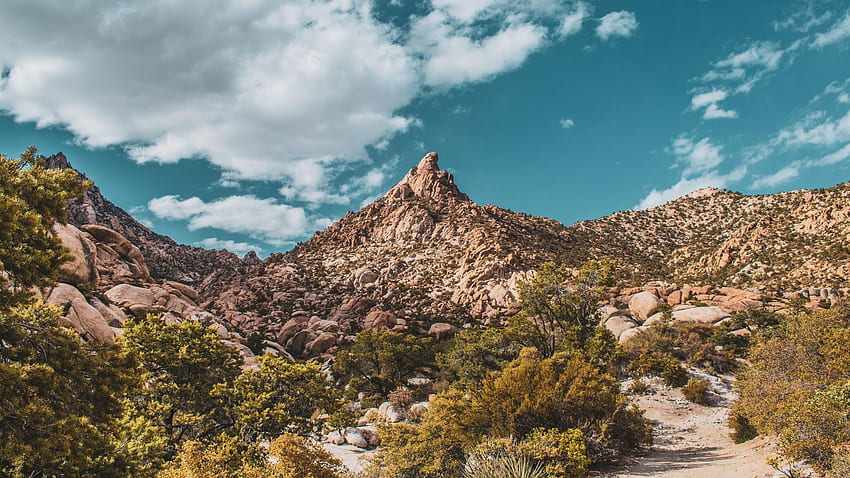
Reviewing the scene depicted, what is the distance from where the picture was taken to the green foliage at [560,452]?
1256cm

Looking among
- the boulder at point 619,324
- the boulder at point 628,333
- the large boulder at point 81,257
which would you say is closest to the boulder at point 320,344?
the large boulder at point 81,257

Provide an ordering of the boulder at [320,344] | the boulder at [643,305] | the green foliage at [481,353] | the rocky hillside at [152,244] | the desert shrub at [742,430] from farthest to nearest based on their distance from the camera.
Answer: the rocky hillside at [152,244], the boulder at [320,344], the boulder at [643,305], the green foliage at [481,353], the desert shrub at [742,430]

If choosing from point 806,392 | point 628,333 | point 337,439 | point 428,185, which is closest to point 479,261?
point 628,333

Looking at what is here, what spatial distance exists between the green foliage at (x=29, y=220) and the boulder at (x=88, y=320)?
19.9m

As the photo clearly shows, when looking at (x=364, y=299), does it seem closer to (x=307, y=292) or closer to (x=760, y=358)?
(x=307, y=292)

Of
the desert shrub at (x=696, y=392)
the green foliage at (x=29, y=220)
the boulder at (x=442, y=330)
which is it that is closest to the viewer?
the green foliage at (x=29, y=220)

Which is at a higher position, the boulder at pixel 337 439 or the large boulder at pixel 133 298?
the large boulder at pixel 133 298

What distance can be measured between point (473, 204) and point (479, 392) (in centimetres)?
7258

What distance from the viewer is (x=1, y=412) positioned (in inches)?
234

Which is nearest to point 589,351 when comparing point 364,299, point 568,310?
point 568,310

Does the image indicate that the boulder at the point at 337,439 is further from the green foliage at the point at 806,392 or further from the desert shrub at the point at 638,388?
the desert shrub at the point at 638,388

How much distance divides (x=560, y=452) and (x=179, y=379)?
13085mm

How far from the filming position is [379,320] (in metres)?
54.3

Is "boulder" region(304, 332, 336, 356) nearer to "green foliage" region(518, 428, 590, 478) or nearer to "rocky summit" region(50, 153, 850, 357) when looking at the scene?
"rocky summit" region(50, 153, 850, 357)
